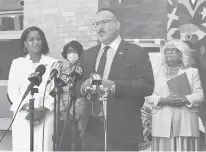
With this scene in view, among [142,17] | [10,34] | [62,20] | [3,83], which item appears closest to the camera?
[142,17]

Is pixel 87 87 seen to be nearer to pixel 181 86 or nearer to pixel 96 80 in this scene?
pixel 96 80

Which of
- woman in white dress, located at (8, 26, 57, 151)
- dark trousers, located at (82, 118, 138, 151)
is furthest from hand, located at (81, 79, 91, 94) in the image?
woman in white dress, located at (8, 26, 57, 151)

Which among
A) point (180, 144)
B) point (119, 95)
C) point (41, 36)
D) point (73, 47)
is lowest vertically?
point (180, 144)

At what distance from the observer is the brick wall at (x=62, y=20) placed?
5027 millimetres

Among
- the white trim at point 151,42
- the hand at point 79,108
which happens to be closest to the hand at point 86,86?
the hand at point 79,108

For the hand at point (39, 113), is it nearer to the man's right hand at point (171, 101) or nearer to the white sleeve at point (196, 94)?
the man's right hand at point (171, 101)

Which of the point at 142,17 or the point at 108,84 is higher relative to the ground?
the point at 142,17

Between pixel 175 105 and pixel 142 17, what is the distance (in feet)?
3.71

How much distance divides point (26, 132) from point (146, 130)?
137 cm

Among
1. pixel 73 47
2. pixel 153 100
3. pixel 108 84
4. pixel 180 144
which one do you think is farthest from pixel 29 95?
pixel 180 144

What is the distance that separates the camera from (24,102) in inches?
176

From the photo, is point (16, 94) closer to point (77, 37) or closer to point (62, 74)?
point (77, 37)

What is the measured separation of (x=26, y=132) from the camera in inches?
177

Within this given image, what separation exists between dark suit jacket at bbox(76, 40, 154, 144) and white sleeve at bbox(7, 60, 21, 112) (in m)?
1.25
